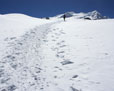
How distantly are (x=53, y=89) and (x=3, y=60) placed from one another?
→ 4.60 m

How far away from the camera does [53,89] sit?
5.08 m

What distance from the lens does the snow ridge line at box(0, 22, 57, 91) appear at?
210 inches

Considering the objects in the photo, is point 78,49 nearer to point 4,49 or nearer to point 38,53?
point 38,53

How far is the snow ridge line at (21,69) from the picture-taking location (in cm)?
534

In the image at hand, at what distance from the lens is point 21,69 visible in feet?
21.6

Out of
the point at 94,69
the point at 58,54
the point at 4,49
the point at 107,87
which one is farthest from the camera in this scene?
the point at 4,49

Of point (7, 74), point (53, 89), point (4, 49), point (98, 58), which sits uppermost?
point (4, 49)

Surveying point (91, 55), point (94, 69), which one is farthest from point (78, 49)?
point (94, 69)

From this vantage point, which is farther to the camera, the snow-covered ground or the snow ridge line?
the snow ridge line

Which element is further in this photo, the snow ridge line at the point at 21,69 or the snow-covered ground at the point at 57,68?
the snow ridge line at the point at 21,69

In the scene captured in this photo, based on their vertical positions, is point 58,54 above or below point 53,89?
above

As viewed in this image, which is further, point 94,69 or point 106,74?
point 94,69

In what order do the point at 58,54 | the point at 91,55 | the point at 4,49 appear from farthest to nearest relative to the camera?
the point at 4,49 < the point at 58,54 < the point at 91,55

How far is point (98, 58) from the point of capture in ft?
22.7
